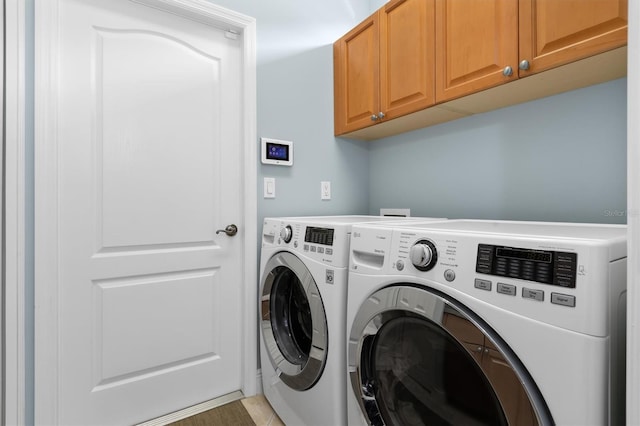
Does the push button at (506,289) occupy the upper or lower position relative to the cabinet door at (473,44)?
lower

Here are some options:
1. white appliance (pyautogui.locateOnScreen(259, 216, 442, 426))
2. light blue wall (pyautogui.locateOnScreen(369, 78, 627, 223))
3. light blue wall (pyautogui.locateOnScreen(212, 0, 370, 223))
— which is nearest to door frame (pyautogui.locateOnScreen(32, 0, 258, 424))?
light blue wall (pyautogui.locateOnScreen(212, 0, 370, 223))

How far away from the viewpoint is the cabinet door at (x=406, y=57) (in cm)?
145

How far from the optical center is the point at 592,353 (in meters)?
0.55

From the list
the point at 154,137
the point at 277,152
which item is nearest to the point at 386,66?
the point at 277,152

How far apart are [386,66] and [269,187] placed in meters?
0.91

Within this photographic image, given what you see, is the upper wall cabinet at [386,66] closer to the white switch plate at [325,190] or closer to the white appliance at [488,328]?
the white switch plate at [325,190]

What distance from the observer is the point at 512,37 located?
1160 millimetres

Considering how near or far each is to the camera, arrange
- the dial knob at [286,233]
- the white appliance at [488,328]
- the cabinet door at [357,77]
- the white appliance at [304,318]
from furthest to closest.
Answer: the cabinet door at [357,77] < the dial knob at [286,233] < the white appliance at [304,318] < the white appliance at [488,328]

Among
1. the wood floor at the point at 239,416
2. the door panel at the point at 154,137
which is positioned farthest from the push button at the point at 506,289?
the door panel at the point at 154,137

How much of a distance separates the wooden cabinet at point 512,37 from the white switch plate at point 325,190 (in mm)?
851

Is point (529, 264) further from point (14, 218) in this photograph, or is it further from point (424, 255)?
point (14, 218)

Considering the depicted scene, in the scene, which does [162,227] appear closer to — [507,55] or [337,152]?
[337,152]

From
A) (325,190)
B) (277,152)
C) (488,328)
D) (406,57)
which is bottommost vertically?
(488,328)

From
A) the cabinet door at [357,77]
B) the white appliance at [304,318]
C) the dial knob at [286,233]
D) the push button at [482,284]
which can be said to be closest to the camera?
the push button at [482,284]
